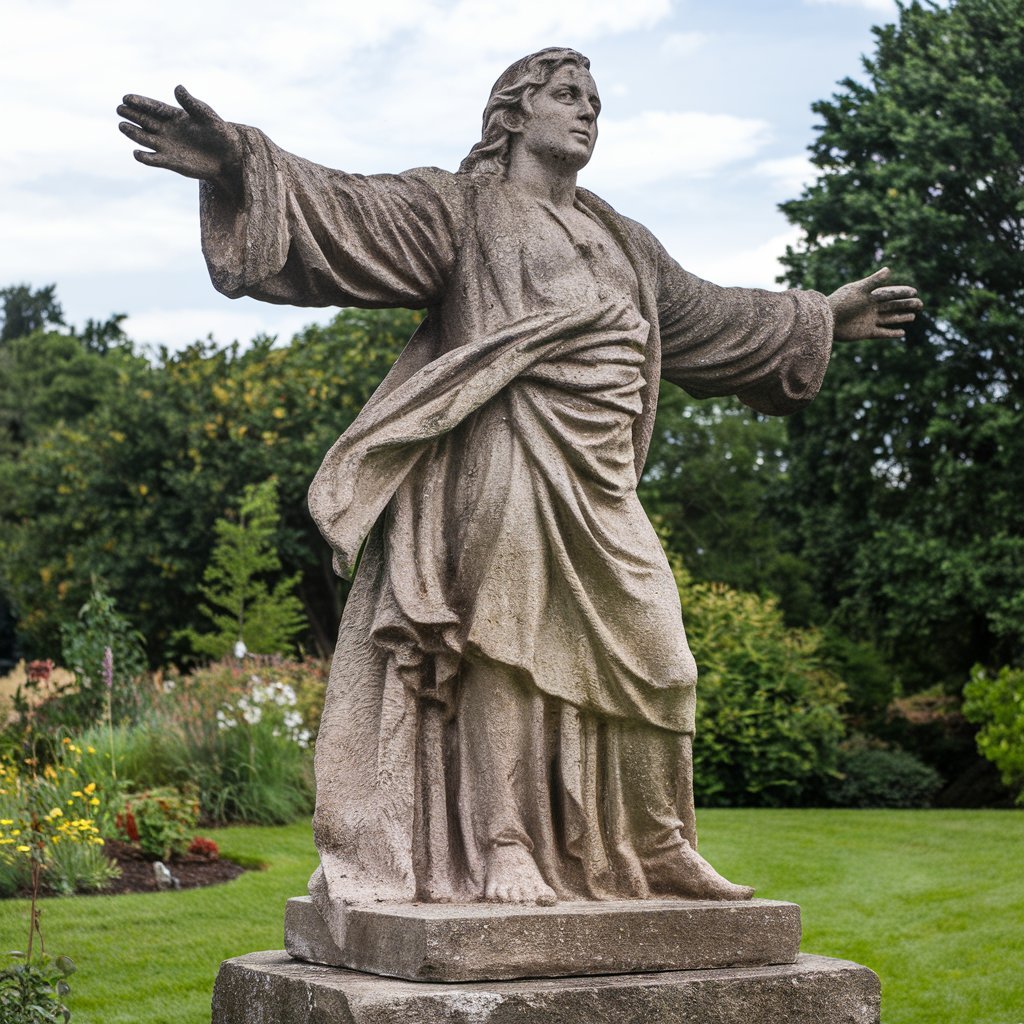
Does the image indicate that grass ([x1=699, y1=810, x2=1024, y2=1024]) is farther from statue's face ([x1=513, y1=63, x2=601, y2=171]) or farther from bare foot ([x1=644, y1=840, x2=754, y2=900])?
statue's face ([x1=513, y1=63, x2=601, y2=171])

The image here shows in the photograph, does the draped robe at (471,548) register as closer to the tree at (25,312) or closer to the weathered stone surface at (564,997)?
the weathered stone surface at (564,997)

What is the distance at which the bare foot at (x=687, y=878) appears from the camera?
4.24 m

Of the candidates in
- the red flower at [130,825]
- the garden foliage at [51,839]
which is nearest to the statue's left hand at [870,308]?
the garden foliage at [51,839]

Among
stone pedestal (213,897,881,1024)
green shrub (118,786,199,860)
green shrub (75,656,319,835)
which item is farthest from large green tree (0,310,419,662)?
stone pedestal (213,897,881,1024)

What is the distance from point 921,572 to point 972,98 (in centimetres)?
616

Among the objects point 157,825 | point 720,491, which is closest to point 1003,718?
point 157,825

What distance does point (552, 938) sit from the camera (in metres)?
3.76

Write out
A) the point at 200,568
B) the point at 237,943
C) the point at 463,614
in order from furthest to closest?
the point at 200,568 < the point at 237,943 < the point at 463,614

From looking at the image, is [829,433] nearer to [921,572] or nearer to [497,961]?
[921,572]

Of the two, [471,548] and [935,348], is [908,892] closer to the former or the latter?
[471,548]

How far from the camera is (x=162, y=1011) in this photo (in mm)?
7422

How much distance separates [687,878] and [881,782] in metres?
14.9

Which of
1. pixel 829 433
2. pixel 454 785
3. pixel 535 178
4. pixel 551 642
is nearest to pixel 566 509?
pixel 551 642

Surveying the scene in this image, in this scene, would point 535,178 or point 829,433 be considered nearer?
point 535,178
